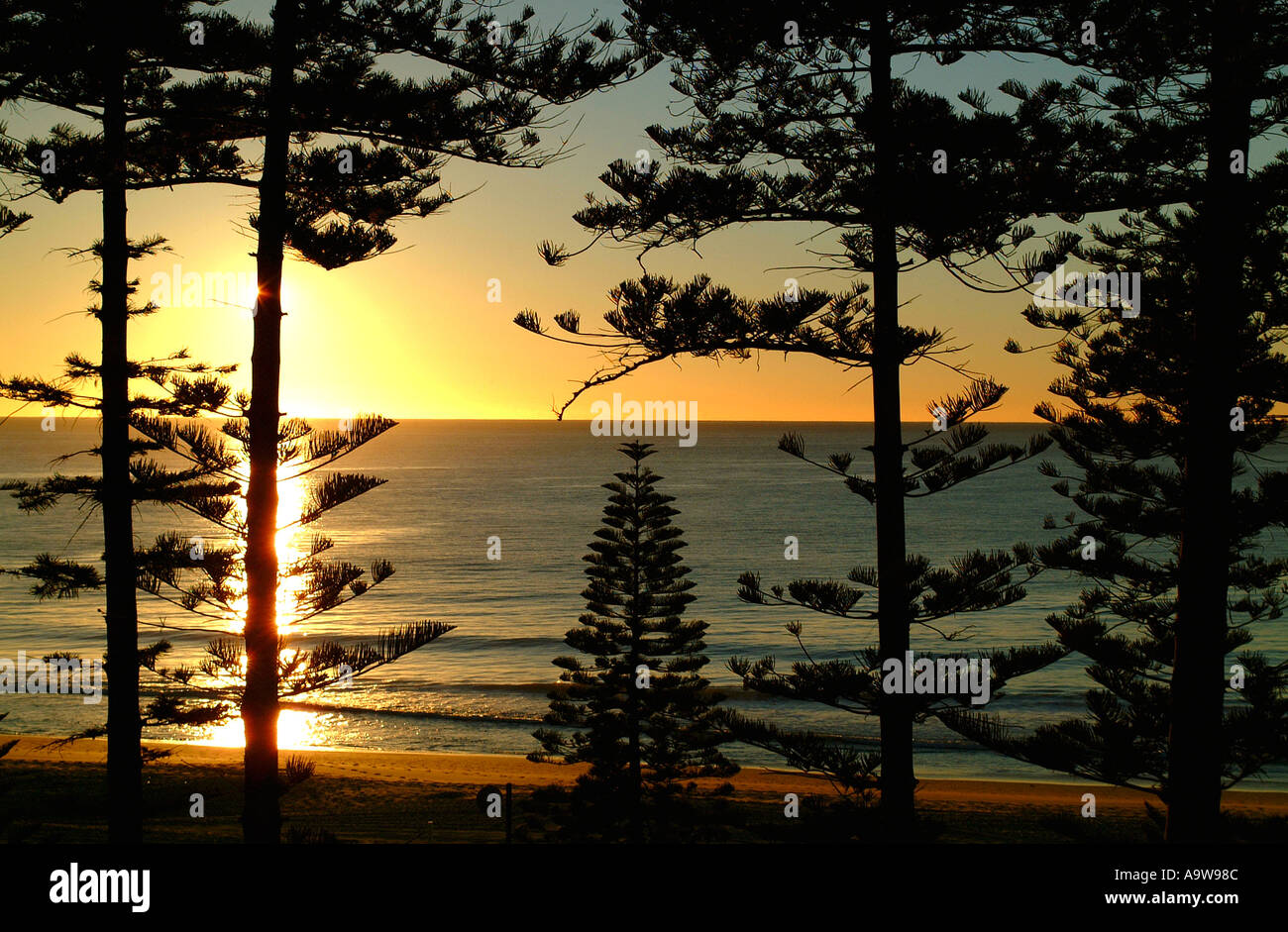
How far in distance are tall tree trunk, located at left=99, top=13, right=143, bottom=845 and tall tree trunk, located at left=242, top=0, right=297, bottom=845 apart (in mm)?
2216

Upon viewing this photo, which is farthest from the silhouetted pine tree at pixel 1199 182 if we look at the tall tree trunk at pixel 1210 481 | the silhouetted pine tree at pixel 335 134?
the silhouetted pine tree at pixel 335 134

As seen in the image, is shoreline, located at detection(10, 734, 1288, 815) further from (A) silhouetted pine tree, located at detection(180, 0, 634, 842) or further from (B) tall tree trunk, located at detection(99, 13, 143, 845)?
(A) silhouetted pine tree, located at detection(180, 0, 634, 842)

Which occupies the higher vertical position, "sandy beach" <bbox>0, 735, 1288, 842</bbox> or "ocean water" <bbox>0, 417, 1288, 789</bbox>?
"ocean water" <bbox>0, 417, 1288, 789</bbox>

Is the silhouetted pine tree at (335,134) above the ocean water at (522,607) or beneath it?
above

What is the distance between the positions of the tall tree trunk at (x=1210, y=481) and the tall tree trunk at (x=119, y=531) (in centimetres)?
A: 844

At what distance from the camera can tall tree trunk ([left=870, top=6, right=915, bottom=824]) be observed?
20.2ft

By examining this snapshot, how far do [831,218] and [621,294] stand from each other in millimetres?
1504

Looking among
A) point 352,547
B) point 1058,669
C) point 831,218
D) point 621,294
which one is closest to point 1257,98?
point 831,218

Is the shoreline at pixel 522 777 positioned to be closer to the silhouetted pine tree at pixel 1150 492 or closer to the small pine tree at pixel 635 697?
the small pine tree at pixel 635 697

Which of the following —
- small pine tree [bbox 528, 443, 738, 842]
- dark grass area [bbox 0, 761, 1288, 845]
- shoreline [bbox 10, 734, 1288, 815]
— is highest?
small pine tree [bbox 528, 443, 738, 842]

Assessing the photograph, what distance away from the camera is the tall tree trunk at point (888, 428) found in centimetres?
615
